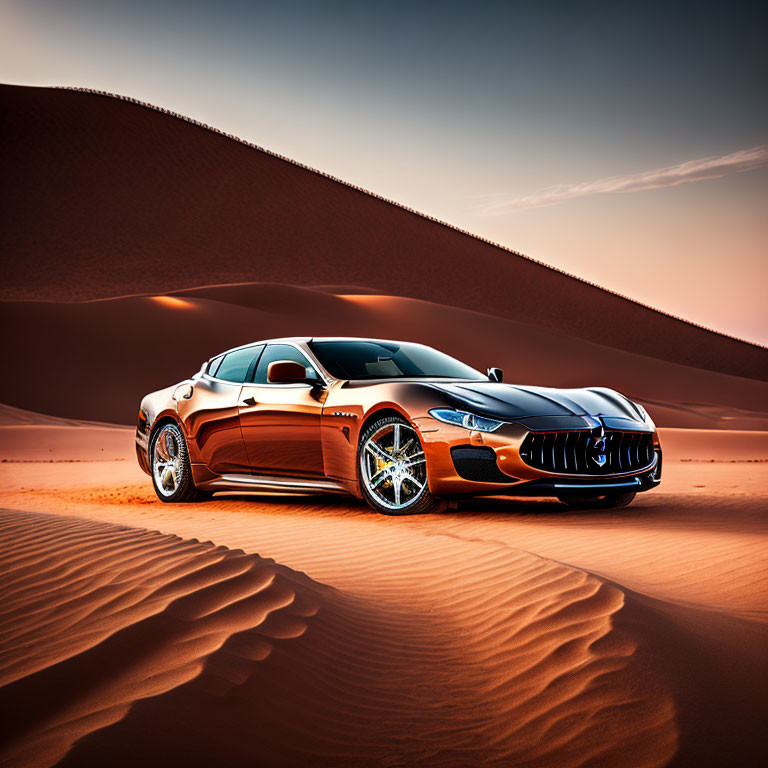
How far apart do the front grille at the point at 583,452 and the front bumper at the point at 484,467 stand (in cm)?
7

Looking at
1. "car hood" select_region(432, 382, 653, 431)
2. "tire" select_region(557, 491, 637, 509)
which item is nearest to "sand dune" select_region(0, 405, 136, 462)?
"tire" select_region(557, 491, 637, 509)

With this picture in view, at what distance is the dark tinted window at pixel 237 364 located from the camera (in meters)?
9.30

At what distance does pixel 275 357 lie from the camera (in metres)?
9.20

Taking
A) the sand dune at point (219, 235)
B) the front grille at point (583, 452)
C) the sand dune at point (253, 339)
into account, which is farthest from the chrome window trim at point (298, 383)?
the sand dune at point (219, 235)

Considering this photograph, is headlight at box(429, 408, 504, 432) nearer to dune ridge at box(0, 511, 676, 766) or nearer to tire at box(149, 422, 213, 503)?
dune ridge at box(0, 511, 676, 766)

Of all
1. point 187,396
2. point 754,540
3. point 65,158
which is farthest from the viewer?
point 65,158

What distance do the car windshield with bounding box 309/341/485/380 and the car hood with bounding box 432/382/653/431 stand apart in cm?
58

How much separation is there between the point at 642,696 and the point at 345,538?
353 centimetres

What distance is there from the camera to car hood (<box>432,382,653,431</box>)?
7.67m

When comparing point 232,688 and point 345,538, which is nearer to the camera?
point 232,688

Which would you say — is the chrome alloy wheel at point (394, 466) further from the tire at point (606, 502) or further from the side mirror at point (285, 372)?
the tire at point (606, 502)

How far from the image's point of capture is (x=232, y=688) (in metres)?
3.05

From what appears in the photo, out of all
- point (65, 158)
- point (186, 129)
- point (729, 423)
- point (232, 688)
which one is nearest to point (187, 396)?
point (232, 688)

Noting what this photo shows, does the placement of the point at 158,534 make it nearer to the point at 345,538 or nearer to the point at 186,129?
the point at 345,538
